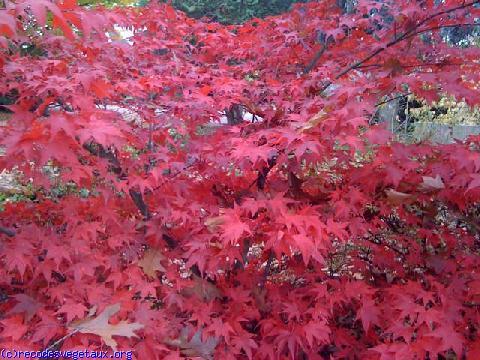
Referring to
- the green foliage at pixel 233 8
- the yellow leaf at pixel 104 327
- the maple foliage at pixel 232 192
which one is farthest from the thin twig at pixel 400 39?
the green foliage at pixel 233 8

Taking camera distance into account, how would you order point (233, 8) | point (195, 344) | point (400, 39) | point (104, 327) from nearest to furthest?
1. point (104, 327)
2. point (195, 344)
3. point (400, 39)
4. point (233, 8)

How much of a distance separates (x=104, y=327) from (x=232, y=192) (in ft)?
4.01

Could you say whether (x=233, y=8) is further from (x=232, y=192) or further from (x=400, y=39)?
(x=232, y=192)

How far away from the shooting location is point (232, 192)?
106 inches

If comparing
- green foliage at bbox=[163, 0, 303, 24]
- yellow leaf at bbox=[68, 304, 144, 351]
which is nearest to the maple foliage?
yellow leaf at bbox=[68, 304, 144, 351]

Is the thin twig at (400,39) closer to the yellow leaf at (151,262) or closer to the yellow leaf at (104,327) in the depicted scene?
the yellow leaf at (151,262)

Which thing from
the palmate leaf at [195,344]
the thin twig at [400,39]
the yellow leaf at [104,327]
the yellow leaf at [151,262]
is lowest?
the palmate leaf at [195,344]

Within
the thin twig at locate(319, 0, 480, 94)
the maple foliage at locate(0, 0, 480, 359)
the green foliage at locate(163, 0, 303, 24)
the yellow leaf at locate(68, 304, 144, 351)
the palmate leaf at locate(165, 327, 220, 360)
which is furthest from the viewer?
the green foliage at locate(163, 0, 303, 24)

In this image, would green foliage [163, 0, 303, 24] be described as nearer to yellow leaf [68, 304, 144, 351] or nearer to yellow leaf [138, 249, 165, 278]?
yellow leaf [138, 249, 165, 278]

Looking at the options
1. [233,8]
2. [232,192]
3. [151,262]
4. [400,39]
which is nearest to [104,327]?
[151,262]

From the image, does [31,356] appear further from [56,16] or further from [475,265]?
[475,265]

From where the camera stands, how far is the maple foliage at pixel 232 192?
1828mm

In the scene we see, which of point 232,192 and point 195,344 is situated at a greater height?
point 232,192

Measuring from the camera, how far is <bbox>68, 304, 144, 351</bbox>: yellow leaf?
161 centimetres
